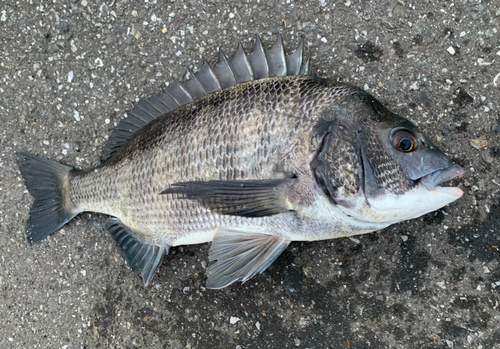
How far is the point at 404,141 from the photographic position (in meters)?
1.44

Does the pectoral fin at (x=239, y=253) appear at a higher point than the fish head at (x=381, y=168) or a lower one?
lower

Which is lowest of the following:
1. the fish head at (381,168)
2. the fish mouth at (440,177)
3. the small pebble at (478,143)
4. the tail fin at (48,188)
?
the small pebble at (478,143)

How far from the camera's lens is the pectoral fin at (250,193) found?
1.52 m

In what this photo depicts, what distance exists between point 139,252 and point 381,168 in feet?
5.05

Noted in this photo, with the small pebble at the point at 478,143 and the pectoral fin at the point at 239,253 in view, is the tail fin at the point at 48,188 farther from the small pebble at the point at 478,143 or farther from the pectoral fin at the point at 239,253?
the small pebble at the point at 478,143

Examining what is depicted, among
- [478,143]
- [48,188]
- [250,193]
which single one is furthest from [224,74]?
[478,143]

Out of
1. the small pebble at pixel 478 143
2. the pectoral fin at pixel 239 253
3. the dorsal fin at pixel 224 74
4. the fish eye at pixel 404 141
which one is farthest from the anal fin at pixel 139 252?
the small pebble at pixel 478 143

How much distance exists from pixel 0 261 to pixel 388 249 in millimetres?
2897

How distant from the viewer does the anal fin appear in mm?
2014

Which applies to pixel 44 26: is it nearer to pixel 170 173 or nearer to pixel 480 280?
pixel 170 173

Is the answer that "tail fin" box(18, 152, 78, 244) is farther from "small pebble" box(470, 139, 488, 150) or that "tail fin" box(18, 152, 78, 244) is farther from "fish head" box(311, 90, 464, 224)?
"small pebble" box(470, 139, 488, 150)

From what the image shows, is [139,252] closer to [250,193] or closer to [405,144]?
[250,193]

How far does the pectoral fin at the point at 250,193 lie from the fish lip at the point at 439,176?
586 mm

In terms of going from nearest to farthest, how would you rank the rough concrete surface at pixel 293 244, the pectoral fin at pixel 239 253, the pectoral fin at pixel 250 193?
the pectoral fin at pixel 250 193 < the pectoral fin at pixel 239 253 < the rough concrete surface at pixel 293 244
